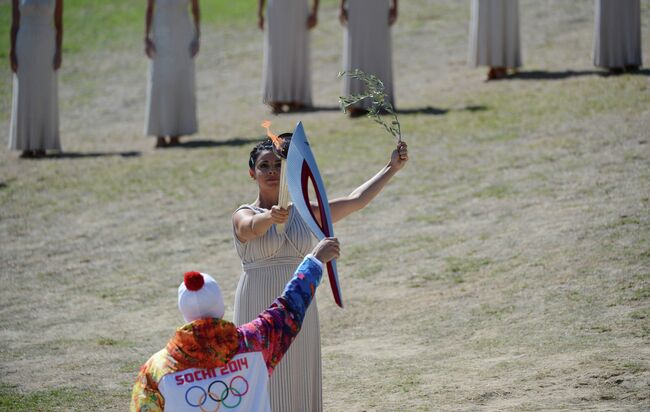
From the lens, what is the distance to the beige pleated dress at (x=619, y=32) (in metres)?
15.4

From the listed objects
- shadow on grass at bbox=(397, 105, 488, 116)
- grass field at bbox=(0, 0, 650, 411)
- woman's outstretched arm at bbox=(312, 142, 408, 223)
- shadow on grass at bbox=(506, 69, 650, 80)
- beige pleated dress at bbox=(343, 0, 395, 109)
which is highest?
beige pleated dress at bbox=(343, 0, 395, 109)

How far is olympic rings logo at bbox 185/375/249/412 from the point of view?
177 inches

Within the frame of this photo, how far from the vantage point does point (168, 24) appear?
15.4m

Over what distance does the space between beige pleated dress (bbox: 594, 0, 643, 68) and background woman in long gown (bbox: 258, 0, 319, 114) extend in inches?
168

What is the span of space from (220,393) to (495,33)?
42.5ft

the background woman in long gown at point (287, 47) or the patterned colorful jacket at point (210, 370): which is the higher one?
the background woman in long gown at point (287, 47)

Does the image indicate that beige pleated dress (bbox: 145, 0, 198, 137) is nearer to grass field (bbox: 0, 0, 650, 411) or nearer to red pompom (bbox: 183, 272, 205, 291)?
grass field (bbox: 0, 0, 650, 411)

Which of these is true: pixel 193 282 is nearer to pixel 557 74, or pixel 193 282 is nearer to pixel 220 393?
pixel 220 393

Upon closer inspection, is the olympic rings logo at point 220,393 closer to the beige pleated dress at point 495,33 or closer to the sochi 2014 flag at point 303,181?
the sochi 2014 flag at point 303,181

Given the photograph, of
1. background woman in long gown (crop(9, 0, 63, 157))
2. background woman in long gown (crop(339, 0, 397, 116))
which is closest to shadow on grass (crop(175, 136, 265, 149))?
background woman in long gown (crop(339, 0, 397, 116))

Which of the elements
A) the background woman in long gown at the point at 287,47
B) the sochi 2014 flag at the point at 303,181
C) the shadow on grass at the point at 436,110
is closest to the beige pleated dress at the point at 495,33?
the shadow on grass at the point at 436,110

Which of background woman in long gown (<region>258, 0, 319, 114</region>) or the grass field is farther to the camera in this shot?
background woman in long gown (<region>258, 0, 319, 114</region>)

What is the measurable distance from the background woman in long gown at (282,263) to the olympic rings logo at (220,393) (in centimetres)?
134

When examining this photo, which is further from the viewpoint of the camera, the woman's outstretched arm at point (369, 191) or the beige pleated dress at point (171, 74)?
the beige pleated dress at point (171, 74)
